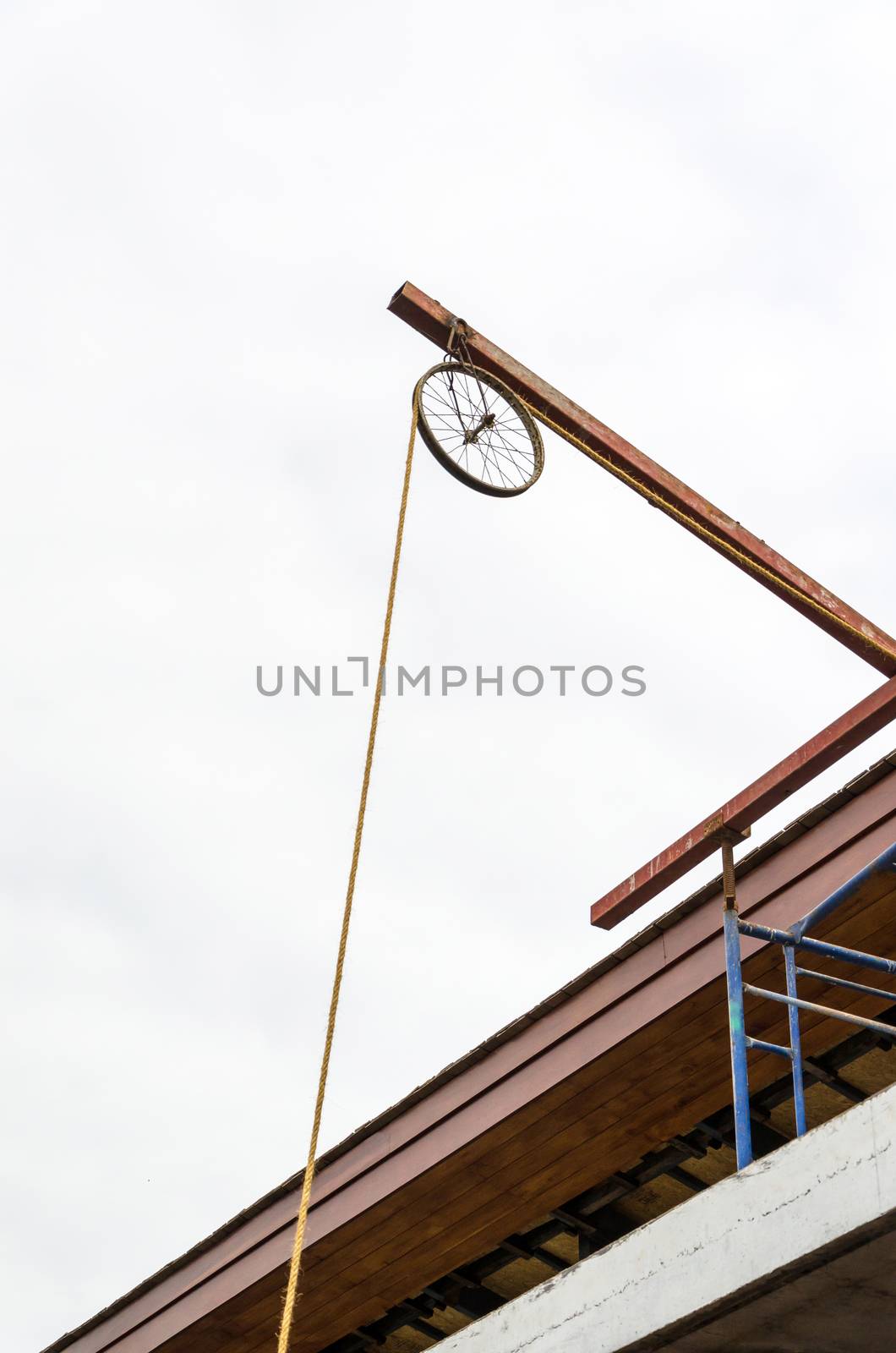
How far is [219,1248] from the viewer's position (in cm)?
827

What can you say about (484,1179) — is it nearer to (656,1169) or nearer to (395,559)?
(656,1169)

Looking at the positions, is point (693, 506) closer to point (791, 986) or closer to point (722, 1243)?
point (791, 986)

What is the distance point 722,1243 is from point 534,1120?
108 inches

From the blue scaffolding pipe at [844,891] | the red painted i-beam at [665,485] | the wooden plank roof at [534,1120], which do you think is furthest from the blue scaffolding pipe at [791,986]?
the red painted i-beam at [665,485]

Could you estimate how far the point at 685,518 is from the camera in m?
8.84

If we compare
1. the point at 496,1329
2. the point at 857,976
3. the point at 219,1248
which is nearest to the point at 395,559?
the point at 857,976

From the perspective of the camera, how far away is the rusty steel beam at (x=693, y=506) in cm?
876

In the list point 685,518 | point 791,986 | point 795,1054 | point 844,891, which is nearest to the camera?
point 795,1054

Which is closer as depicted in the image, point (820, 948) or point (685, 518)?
point (820, 948)

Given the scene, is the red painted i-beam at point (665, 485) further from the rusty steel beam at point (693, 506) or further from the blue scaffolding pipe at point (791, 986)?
the blue scaffolding pipe at point (791, 986)

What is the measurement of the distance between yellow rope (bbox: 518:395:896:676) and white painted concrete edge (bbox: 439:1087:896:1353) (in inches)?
195

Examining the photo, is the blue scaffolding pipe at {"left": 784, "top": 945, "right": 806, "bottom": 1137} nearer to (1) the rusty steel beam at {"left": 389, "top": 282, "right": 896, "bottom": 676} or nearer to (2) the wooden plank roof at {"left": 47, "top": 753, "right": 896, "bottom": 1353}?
(2) the wooden plank roof at {"left": 47, "top": 753, "right": 896, "bottom": 1353}

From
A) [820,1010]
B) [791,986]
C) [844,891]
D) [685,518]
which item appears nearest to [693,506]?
[685,518]

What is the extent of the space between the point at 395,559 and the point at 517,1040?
2.15m
